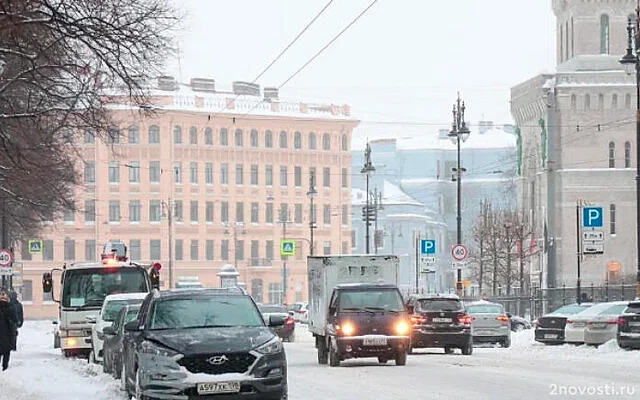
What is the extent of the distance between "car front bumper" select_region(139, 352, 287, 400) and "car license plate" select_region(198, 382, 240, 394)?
0.12 ft

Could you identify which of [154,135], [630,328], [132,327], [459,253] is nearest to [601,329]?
[630,328]

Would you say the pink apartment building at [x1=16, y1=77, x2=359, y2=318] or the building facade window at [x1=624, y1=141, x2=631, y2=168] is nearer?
the pink apartment building at [x1=16, y1=77, x2=359, y2=318]

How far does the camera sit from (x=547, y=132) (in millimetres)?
124750

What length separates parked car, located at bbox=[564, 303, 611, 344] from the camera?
4191 cm

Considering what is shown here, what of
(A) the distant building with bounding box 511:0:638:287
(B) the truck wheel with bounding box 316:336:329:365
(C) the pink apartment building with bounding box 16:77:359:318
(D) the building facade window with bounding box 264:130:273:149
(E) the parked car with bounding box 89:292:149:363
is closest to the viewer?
(E) the parked car with bounding box 89:292:149:363

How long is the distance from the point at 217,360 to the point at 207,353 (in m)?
0.16

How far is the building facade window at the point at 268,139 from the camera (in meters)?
132

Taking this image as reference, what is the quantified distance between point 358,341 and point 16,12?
1334 centimetres

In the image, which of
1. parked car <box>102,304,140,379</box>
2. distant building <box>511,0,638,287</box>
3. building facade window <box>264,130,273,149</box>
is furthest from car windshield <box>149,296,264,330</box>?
building facade window <box>264,130,273,149</box>

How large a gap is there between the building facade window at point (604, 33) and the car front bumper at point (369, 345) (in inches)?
3974

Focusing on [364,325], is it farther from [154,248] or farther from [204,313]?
[154,248]

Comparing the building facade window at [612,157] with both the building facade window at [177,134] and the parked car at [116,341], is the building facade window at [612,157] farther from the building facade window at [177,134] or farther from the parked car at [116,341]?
the parked car at [116,341]

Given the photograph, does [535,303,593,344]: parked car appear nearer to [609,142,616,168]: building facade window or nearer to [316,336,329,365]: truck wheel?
[316,336,329,365]: truck wheel

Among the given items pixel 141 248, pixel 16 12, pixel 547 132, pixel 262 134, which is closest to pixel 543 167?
pixel 547 132
